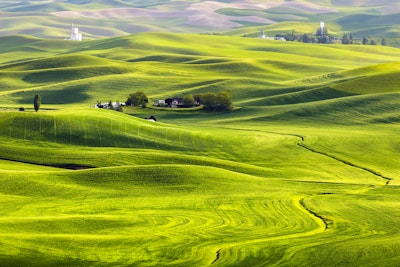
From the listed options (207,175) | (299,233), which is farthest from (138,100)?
(299,233)

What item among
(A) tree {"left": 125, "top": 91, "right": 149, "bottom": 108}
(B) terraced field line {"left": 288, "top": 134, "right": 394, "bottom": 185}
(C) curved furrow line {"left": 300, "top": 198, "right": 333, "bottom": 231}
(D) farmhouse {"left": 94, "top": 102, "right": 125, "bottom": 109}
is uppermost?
(A) tree {"left": 125, "top": 91, "right": 149, "bottom": 108}

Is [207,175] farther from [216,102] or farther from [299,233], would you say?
[216,102]

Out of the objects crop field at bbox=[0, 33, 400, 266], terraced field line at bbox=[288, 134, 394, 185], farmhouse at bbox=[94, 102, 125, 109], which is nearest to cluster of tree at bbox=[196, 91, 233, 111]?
crop field at bbox=[0, 33, 400, 266]

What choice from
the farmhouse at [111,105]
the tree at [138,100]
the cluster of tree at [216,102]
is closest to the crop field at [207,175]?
the cluster of tree at [216,102]

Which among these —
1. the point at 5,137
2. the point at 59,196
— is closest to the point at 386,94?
the point at 5,137

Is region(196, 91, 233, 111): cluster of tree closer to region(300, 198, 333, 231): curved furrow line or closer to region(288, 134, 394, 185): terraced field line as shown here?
region(288, 134, 394, 185): terraced field line

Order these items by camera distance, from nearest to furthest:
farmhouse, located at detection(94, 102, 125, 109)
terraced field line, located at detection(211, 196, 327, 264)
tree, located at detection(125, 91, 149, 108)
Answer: terraced field line, located at detection(211, 196, 327, 264) → farmhouse, located at detection(94, 102, 125, 109) → tree, located at detection(125, 91, 149, 108)

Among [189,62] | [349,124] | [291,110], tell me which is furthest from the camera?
[189,62]

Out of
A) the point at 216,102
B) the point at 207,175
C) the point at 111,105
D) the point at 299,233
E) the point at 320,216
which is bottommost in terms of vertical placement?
the point at 320,216

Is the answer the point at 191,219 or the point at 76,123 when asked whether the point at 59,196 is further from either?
the point at 76,123
